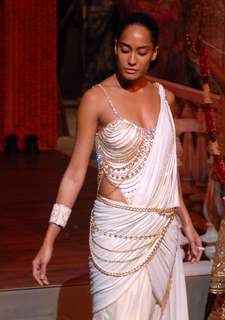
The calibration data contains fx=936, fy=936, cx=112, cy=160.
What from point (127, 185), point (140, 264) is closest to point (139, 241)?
point (140, 264)

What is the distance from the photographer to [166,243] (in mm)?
3900

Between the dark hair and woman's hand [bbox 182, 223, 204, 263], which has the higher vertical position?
the dark hair

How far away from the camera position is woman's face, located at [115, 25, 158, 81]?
3.74m

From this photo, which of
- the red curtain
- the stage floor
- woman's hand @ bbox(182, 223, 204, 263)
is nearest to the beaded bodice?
woman's hand @ bbox(182, 223, 204, 263)

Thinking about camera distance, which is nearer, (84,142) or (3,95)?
(84,142)

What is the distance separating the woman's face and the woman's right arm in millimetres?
162

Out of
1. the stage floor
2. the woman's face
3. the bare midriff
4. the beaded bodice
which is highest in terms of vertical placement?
the woman's face

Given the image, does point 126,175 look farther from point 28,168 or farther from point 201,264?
point 28,168

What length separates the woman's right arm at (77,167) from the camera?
3766mm

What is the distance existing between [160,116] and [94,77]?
11.4m

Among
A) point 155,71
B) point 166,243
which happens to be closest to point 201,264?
point 166,243

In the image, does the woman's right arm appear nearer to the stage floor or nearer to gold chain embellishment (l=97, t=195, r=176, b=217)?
gold chain embellishment (l=97, t=195, r=176, b=217)

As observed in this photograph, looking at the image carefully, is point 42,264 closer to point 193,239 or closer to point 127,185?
point 127,185

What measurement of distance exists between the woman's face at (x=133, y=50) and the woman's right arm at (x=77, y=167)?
16cm
